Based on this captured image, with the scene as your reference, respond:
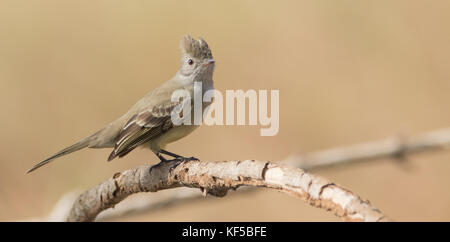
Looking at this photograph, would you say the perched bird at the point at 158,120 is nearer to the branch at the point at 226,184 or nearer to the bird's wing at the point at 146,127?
the bird's wing at the point at 146,127

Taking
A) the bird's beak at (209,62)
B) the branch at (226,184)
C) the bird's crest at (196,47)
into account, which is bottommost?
the branch at (226,184)

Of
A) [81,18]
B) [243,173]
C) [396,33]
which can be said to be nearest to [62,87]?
[81,18]

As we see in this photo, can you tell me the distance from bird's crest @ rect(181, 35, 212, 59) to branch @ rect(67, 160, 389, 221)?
1720 mm

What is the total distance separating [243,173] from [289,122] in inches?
181

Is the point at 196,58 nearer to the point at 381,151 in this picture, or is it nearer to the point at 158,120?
the point at 158,120

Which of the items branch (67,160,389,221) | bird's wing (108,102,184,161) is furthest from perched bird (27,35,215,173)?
branch (67,160,389,221)

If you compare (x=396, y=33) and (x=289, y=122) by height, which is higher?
(x=396, y=33)

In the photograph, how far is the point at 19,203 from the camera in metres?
6.60

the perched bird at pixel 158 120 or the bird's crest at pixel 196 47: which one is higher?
the bird's crest at pixel 196 47

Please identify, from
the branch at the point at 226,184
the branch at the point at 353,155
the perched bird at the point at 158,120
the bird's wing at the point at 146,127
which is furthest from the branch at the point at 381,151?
the branch at the point at 226,184

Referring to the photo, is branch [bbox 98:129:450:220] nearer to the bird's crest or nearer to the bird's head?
the bird's head

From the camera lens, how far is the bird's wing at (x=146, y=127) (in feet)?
15.3

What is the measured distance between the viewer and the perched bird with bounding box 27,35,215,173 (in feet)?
15.4

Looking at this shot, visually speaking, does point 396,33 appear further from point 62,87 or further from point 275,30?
point 62,87
